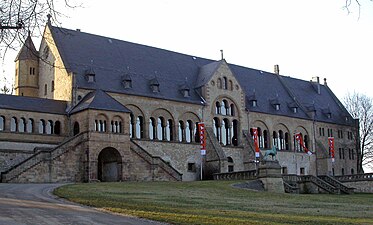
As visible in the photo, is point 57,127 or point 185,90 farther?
point 185,90

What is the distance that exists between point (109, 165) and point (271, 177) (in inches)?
579

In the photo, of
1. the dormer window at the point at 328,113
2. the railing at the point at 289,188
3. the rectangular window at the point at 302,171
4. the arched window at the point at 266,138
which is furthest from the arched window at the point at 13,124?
the dormer window at the point at 328,113

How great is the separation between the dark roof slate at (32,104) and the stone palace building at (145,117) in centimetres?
10

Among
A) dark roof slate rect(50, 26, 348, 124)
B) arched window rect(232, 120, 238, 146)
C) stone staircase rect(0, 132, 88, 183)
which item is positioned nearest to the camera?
stone staircase rect(0, 132, 88, 183)

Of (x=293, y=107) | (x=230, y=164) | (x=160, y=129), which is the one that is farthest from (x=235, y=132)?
(x=293, y=107)

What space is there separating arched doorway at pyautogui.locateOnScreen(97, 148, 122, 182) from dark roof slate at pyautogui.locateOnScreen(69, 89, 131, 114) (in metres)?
3.81

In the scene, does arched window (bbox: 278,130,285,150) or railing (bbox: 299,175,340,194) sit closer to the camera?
railing (bbox: 299,175,340,194)

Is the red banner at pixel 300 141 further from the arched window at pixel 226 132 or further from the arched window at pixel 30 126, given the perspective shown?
the arched window at pixel 30 126

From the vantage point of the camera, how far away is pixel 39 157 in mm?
44344

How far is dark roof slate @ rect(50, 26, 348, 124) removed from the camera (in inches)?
2232

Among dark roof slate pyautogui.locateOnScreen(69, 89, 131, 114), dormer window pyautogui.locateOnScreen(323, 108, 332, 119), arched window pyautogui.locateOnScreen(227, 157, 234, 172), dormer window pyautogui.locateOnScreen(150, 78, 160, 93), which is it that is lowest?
arched window pyautogui.locateOnScreen(227, 157, 234, 172)

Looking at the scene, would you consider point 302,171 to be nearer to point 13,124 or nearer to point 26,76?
point 26,76

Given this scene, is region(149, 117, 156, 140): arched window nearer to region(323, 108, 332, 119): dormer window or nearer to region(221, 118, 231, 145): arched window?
region(221, 118, 231, 145): arched window

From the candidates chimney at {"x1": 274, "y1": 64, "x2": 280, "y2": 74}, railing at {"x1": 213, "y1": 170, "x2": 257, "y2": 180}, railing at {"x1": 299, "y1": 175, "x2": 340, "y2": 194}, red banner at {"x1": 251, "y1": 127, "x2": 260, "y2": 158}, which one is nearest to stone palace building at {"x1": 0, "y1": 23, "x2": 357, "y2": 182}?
red banner at {"x1": 251, "y1": 127, "x2": 260, "y2": 158}
